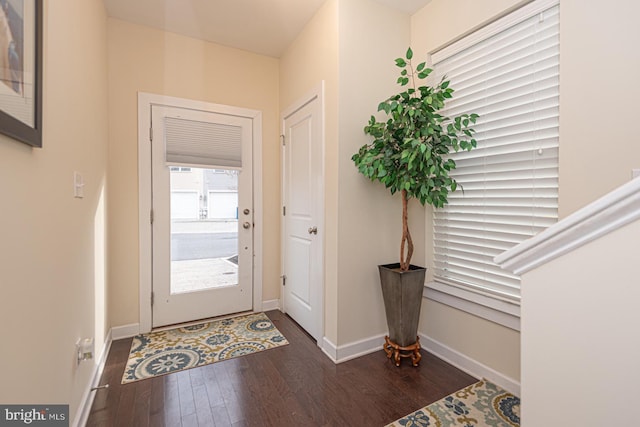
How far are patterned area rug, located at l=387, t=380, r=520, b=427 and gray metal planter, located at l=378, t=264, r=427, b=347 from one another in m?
0.44

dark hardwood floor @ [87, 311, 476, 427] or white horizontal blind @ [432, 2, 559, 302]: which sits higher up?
white horizontal blind @ [432, 2, 559, 302]

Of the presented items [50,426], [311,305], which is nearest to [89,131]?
[50,426]

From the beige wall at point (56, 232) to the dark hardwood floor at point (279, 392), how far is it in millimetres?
307

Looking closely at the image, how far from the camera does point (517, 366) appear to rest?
1.69 metres

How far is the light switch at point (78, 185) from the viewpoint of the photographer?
4.71 feet

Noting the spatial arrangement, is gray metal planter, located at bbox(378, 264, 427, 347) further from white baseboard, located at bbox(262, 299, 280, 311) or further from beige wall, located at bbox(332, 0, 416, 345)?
white baseboard, located at bbox(262, 299, 280, 311)

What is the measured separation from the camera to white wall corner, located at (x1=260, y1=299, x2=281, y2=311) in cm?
307

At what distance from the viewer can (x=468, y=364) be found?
1966mm

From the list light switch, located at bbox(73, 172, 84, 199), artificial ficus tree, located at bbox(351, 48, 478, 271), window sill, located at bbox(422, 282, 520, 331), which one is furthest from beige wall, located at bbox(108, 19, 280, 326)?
window sill, located at bbox(422, 282, 520, 331)

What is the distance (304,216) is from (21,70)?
77.9 inches

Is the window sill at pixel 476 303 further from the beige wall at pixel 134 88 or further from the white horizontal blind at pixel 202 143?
the beige wall at pixel 134 88

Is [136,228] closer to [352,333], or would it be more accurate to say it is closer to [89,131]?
[89,131]

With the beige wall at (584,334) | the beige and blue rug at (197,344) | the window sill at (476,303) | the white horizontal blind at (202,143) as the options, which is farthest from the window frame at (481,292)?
the white horizontal blind at (202,143)

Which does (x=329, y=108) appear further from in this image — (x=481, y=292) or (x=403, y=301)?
(x=481, y=292)
